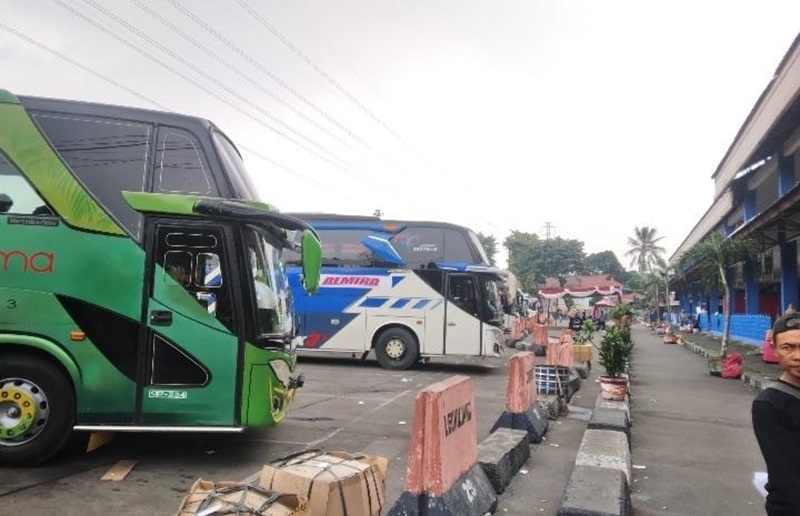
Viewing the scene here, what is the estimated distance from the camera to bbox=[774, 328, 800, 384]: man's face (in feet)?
8.74

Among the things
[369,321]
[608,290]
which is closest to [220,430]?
[369,321]

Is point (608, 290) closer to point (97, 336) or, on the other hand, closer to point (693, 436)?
point (693, 436)

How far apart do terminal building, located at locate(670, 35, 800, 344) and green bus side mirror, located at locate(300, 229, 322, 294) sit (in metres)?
10.3

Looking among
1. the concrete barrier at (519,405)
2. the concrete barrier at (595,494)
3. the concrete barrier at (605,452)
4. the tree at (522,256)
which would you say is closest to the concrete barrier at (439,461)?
the concrete barrier at (595,494)

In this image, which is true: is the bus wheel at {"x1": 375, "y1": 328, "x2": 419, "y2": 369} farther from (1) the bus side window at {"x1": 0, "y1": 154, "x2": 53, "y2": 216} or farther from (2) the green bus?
(1) the bus side window at {"x1": 0, "y1": 154, "x2": 53, "y2": 216}

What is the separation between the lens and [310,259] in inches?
241

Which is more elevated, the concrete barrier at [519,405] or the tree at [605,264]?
the tree at [605,264]

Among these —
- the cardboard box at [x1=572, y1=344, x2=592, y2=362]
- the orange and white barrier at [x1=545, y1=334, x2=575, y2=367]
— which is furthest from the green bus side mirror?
the cardboard box at [x1=572, y1=344, x2=592, y2=362]

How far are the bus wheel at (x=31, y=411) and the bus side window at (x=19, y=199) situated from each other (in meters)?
1.37

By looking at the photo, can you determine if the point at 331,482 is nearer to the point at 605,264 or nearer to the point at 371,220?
the point at 371,220

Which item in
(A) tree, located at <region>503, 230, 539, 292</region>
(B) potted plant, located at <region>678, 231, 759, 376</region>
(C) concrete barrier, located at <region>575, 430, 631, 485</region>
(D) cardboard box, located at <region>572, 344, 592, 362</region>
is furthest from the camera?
(A) tree, located at <region>503, 230, 539, 292</region>

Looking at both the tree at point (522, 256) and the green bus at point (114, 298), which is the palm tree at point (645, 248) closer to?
the tree at point (522, 256)

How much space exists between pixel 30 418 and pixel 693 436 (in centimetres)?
814

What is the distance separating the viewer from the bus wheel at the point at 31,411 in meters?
5.68
